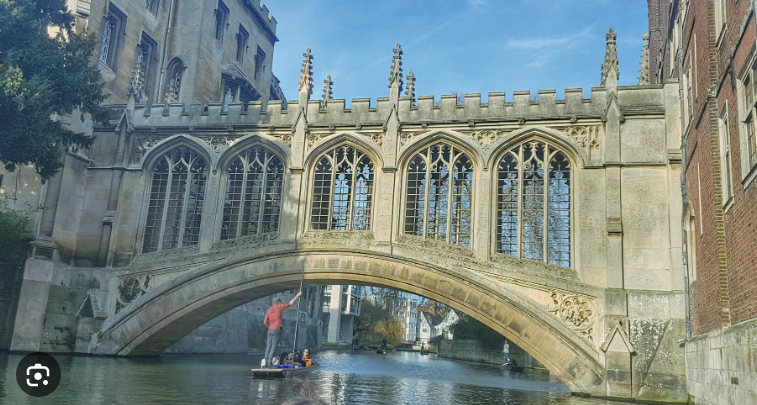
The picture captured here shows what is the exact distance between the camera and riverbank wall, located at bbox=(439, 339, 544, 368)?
1350 inches

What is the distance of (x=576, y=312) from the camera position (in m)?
16.6

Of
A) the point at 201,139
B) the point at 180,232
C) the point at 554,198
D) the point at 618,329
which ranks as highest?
the point at 201,139

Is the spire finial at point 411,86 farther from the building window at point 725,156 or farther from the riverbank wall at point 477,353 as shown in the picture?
the riverbank wall at point 477,353

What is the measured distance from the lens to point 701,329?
1339cm

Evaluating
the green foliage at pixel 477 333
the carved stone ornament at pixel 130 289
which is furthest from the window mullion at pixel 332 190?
the green foliage at pixel 477 333

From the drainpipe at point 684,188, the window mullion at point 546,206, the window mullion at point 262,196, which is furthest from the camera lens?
the window mullion at point 262,196

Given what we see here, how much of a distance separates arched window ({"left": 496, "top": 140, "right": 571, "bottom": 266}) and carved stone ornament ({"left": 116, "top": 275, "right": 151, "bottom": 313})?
10.1 m

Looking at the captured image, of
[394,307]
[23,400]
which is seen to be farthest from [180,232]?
[394,307]

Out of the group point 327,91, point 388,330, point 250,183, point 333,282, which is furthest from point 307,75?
point 388,330

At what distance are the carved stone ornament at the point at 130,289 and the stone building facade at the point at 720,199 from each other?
14323mm

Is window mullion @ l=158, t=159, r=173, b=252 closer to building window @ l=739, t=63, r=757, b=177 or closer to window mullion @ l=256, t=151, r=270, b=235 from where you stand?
window mullion @ l=256, t=151, r=270, b=235

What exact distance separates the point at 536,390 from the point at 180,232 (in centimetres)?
1092

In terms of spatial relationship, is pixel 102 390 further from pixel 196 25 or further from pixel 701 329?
pixel 196 25

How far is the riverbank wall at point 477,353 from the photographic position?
34.3 metres
